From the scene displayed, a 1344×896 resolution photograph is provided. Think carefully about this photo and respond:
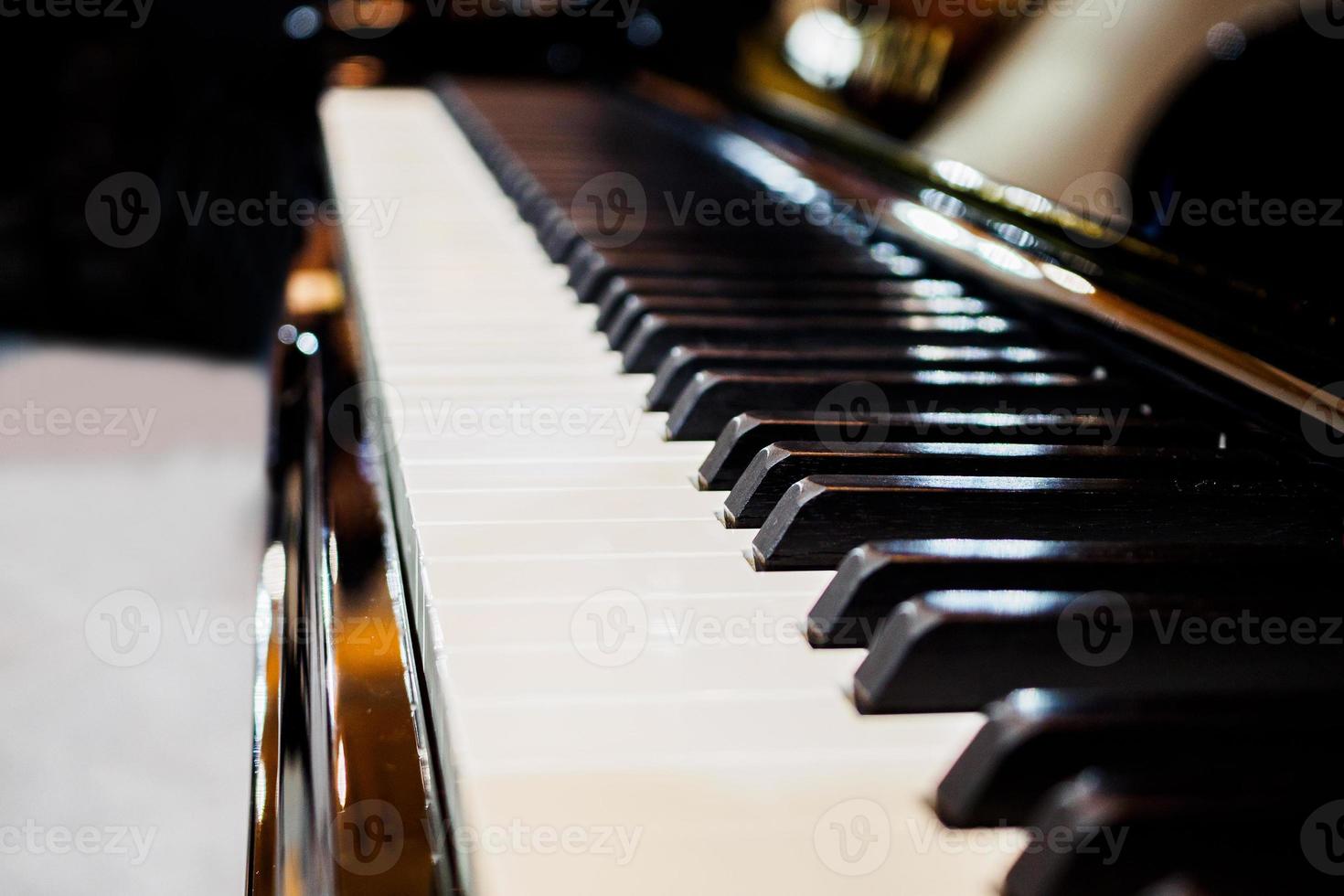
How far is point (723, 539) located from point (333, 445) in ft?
1.34

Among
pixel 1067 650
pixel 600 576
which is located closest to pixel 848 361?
pixel 600 576

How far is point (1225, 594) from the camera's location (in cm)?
77

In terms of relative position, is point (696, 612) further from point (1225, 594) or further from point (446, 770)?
point (1225, 594)

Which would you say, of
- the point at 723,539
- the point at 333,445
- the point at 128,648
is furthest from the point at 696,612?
the point at 128,648

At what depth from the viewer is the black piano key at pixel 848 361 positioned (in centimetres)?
126

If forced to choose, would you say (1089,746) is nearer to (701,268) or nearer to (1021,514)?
(1021,514)

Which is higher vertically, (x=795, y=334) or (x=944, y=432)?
(x=795, y=334)
